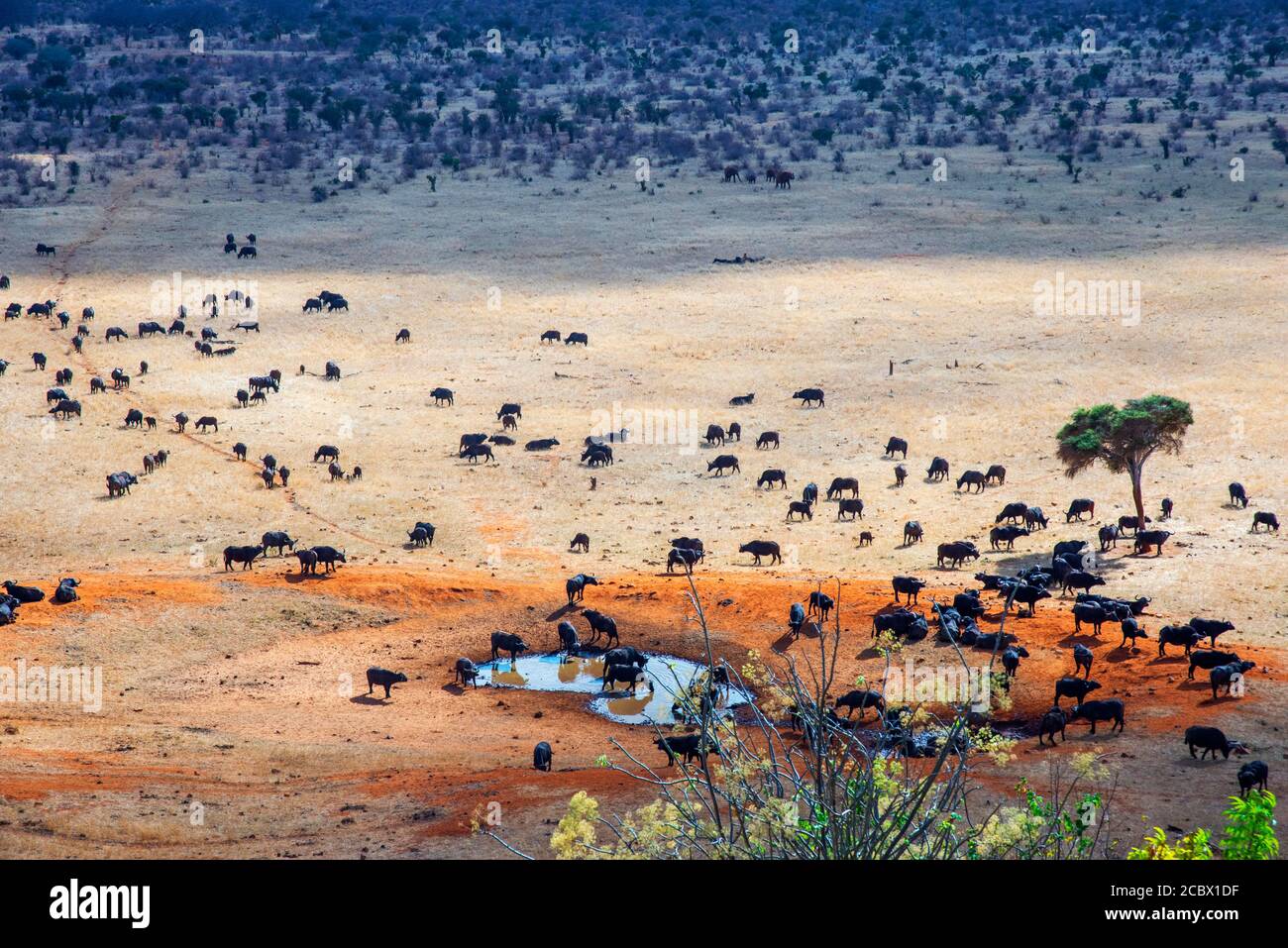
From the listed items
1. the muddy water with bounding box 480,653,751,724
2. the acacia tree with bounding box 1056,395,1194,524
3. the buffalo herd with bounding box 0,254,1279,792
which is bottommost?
the muddy water with bounding box 480,653,751,724

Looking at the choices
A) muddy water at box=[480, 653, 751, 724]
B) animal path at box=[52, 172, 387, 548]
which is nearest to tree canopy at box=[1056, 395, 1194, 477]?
muddy water at box=[480, 653, 751, 724]

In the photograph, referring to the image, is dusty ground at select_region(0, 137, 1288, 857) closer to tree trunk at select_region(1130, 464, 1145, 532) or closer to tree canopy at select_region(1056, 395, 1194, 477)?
tree trunk at select_region(1130, 464, 1145, 532)

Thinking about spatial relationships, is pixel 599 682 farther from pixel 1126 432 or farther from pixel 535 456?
pixel 1126 432

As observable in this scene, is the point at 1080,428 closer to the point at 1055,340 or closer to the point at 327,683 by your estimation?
the point at 1055,340

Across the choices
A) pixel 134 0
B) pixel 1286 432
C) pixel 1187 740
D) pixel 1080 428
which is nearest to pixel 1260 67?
pixel 1286 432

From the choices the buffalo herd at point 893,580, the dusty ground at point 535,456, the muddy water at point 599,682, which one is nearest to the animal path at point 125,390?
the dusty ground at point 535,456

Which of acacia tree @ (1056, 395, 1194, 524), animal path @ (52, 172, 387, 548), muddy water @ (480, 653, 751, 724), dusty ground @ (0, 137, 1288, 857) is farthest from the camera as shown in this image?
animal path @ (52, 172, 387, 548)
